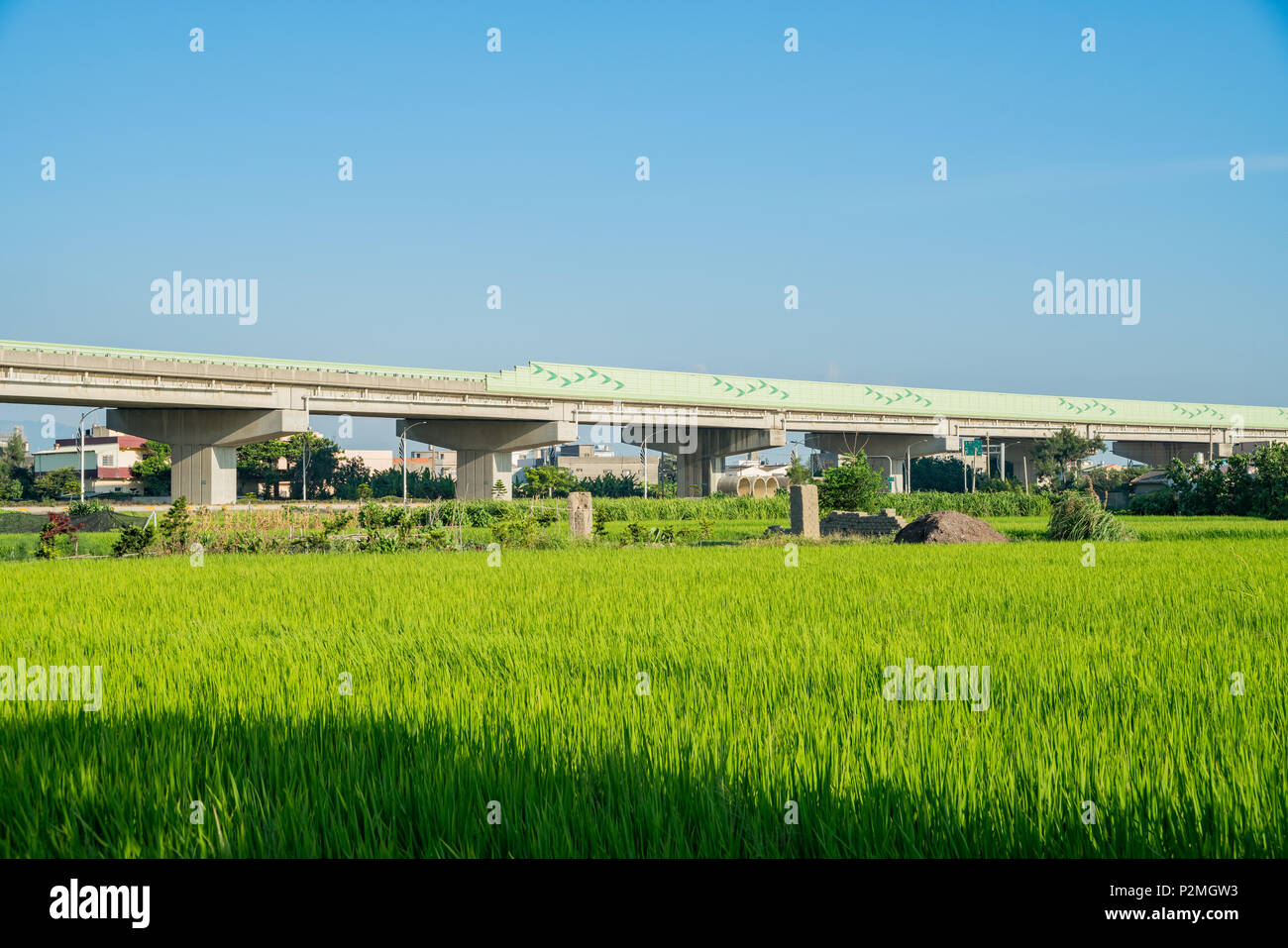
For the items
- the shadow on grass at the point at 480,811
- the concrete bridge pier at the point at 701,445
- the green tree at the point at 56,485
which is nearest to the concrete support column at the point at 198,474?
the concrete bridge pier at the point at 701,445

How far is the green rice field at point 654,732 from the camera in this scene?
2.87 meters

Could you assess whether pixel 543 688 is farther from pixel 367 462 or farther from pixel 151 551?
pixel 367 462

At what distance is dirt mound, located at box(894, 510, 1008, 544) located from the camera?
20375 millimetres

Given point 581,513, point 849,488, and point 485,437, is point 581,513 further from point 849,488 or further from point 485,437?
Answer: point 485,437

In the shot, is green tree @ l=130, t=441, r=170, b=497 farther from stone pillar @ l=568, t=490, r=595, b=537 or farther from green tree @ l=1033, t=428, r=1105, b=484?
green tree @ l=1033, t=428, r=1105, b=484

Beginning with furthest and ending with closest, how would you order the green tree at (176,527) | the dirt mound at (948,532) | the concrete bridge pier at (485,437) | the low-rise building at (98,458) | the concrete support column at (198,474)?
the low-rise building at (98,458) → the concrete bridge pier at (485,437) → the concrete support column at (198,474) → the dirt mound at (948,532) → the green tree at (176,527)

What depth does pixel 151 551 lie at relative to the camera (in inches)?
699

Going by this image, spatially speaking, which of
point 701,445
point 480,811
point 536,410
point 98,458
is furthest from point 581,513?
point 98,458

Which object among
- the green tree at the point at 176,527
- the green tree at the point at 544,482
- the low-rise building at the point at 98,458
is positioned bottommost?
the green tree at the point at 176,527

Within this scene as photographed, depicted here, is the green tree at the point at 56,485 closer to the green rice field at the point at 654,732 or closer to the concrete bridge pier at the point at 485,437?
the concrete bridge pier at the point at 485,437

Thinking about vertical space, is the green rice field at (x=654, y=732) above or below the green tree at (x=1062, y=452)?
below

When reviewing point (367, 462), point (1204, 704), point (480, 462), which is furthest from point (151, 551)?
point (367, 462)

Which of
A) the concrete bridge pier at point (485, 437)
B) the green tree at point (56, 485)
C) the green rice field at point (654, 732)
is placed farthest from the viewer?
the green tree at point (56, 485)

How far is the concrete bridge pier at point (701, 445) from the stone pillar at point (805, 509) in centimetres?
3636
